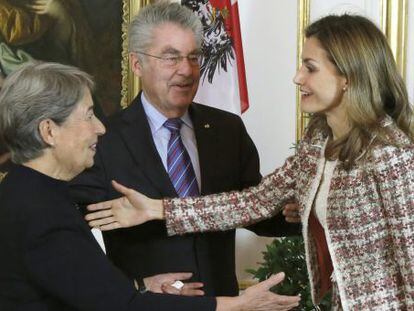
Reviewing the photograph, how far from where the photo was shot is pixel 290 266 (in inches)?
162

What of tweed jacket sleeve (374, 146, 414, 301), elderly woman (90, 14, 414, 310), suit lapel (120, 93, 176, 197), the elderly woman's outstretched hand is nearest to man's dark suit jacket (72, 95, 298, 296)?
suit lapel (120, 93, 176, 197)

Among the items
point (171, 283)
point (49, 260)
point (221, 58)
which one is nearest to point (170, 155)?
point (171, 283)

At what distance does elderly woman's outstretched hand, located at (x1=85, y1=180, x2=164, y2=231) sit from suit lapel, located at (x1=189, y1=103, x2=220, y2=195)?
26 centimetres

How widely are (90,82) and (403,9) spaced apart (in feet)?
9.81

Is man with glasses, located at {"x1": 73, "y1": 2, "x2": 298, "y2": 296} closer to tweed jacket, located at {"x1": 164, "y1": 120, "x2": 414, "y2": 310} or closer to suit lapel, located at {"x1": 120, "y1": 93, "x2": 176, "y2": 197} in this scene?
suit lapel, located at {"x1": 120, "y1": 93, "x2": 176, "y2": 197}

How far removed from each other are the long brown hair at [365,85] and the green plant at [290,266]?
5.16ft

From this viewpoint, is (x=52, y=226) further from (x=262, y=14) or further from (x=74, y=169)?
(x=262, y=14)

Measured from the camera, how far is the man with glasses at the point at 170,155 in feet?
9.91

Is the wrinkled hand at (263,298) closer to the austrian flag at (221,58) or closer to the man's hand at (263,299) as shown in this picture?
the man's hand at (263,299)

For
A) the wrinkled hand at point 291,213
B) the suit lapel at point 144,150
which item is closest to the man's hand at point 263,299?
the wrinkled hand at point 291,213

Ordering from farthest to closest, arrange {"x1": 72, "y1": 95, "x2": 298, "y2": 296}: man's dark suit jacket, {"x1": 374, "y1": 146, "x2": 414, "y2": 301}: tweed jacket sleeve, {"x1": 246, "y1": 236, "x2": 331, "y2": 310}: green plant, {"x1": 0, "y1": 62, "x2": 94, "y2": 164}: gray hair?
{"x1": 246, "y1": 236, "x2": 331, "y2": 310}: green plant
{"x1": 72, "y1": 95, "x2": 298, "y2": 296}: man's dark suit jacket
{"x1": 374, "y1": 146, "x2": 414, "y2": 301}: tweed jacket sleeve
{"x1": 0, "y1": 62, "x2": 94, "y2": 164}: gray hair

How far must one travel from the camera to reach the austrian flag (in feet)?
15.7

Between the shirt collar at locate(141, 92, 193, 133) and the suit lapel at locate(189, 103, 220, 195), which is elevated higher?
the shirt collar at locate(141, 92, 193, 133)

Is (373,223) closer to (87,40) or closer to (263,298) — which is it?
(263,298)
